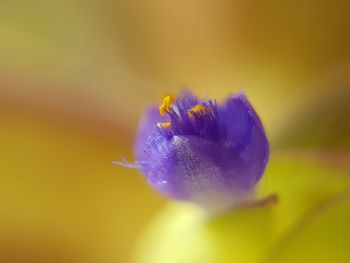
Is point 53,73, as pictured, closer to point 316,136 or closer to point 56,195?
point 56,195

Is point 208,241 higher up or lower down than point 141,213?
lower down

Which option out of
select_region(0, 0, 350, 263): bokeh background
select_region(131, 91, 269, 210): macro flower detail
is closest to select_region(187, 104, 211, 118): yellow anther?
select_region(131, 91, 269, 210): macro flower detail

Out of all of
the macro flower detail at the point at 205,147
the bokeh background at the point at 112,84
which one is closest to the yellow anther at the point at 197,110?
the macro flower detail at the point at 205,147

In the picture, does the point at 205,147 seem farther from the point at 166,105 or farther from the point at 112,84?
the point at 112,84

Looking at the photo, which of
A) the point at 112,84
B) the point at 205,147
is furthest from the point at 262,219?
the point at 112,84

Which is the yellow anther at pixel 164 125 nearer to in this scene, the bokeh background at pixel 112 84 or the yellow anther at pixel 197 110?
the yellow anther at pixel 197 110

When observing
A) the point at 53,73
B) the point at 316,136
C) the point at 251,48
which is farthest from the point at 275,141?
the point at 53,73

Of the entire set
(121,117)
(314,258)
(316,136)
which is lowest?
(314,258)
